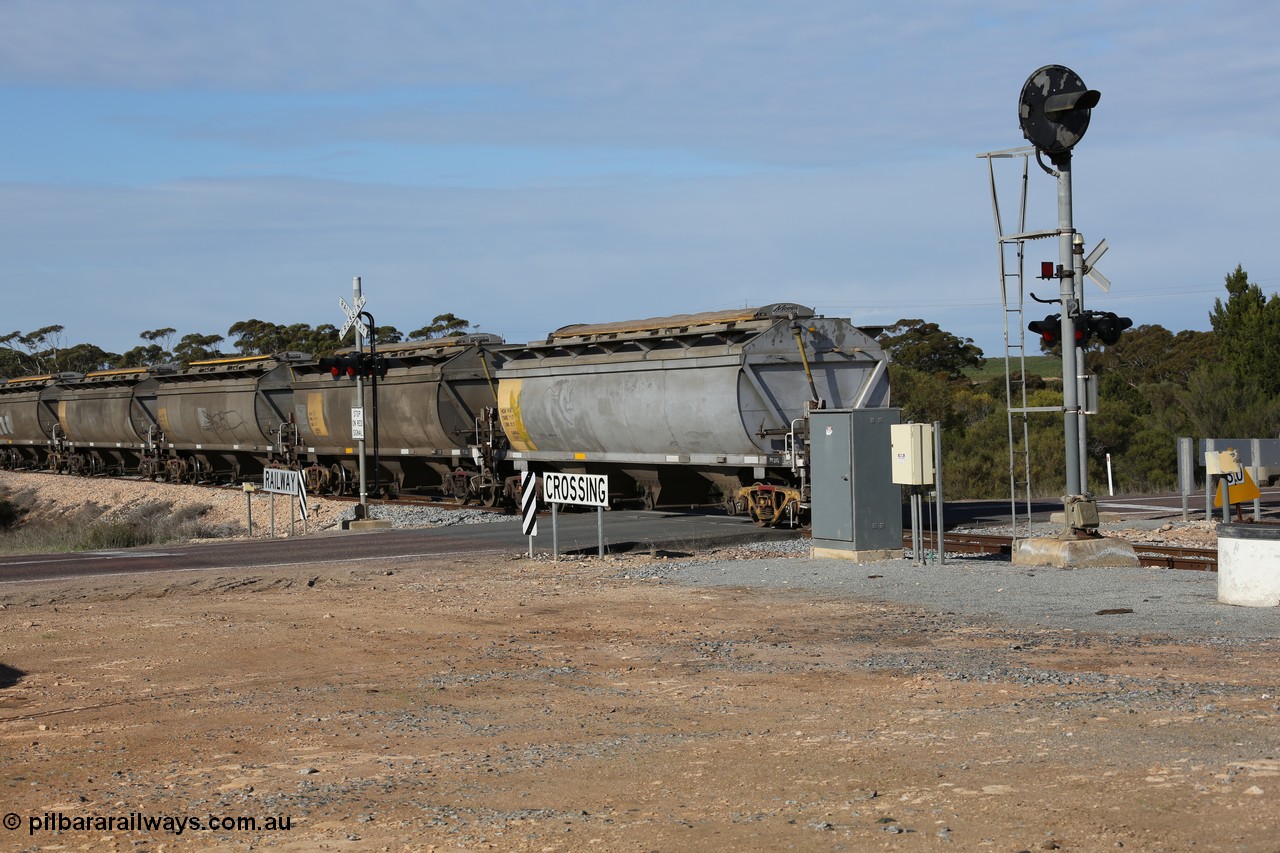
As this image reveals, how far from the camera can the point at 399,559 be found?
19984mm

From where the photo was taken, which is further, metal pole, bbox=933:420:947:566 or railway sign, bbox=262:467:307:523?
railway sign, bbox=262:467:307:523

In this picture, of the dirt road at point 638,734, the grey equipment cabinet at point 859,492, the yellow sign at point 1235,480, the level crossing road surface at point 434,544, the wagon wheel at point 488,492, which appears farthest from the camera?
the wagon wheel at point 488,492

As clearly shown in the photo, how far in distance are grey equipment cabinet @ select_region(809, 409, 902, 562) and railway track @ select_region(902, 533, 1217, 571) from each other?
2.76 ft

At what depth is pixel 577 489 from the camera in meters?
19.6

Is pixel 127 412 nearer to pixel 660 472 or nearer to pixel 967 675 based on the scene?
pixel 660 472

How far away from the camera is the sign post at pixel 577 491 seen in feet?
62.6

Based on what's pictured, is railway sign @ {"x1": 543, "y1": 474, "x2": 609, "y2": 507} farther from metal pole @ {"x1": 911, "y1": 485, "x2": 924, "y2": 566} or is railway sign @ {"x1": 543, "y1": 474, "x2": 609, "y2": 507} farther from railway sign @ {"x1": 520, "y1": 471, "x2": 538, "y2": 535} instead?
metal pole @ {"x1": 911, "y1": 485, "x2": 924, "y2": 566}

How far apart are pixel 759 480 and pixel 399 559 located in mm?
6774

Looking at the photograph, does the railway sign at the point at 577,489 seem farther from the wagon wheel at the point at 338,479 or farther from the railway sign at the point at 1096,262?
the wagon wheel at the point at 338,479

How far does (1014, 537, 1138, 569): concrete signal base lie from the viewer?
50.9 ft

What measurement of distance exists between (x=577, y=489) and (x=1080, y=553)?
7226mm

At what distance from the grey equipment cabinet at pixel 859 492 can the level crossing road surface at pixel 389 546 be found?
3341mm
